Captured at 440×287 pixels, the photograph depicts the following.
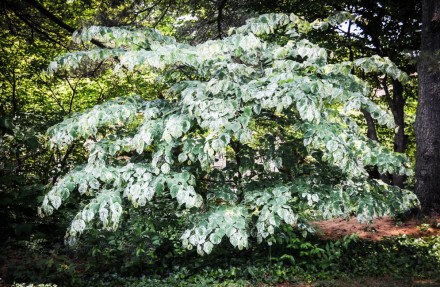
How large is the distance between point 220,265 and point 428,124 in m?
A: 4.35

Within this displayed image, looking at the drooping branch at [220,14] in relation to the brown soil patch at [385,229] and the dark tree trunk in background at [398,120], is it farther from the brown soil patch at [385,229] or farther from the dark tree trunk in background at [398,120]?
the brown soil patch at [385,229]

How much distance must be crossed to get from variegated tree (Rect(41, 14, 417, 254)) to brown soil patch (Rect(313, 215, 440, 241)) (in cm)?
194

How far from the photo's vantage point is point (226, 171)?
4.37 meters

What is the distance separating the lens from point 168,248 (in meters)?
5.11

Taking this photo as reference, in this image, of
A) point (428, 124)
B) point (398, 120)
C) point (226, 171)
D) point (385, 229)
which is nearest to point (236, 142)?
point (226, 171)

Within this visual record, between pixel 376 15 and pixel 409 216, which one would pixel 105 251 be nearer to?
pixel 409 216

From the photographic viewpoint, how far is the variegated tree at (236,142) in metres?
3.31

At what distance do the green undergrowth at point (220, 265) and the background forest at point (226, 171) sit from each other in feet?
0.07

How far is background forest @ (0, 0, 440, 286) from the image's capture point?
341 centimetres

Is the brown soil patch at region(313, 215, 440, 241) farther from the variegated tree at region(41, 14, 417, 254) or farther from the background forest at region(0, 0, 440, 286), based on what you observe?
the variegated tree at region(41, 14, 417, 254)

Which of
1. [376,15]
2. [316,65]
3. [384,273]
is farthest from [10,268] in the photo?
[376,15]

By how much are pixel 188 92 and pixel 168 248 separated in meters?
2.53

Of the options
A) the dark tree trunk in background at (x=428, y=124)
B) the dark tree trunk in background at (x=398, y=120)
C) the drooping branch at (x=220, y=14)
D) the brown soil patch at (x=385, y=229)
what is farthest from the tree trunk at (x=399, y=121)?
the drooping branch at (x=220, y=14)


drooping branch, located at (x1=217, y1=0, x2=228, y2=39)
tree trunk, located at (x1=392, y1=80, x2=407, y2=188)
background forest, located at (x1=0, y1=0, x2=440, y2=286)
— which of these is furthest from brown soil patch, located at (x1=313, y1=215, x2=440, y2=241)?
drooping branch, located at (x1=217, y1=0, x2=228, y2=39)
